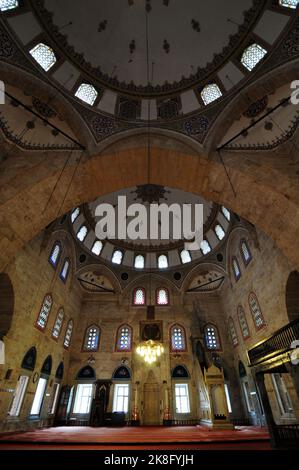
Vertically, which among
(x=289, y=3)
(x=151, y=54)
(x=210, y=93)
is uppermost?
(x=151, y=54)

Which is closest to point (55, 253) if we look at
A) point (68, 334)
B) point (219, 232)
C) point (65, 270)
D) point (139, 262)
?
point (65, 270)

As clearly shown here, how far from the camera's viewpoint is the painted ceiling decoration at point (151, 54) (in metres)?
7.42

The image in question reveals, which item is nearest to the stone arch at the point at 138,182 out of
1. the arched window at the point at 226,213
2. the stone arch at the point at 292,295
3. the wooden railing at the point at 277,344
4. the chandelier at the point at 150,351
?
the stone arch at the point at 292,295

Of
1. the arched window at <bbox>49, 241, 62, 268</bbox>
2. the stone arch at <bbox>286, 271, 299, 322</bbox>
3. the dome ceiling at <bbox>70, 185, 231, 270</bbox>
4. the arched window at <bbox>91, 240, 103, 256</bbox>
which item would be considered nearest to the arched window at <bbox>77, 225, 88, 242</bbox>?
the dome ceiling at <bbox>70, 185, 231, 270</bbox>

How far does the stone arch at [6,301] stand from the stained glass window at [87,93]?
7667mm

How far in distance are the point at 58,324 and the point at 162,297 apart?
697cm

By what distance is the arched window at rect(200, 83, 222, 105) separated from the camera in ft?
29.9

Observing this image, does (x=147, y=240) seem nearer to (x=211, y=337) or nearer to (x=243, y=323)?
(x=211, y=337)

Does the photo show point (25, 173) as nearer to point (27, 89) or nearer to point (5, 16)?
point (27, 89)

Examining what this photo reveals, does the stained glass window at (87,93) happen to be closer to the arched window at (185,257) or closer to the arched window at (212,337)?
the arched window at (185,257)

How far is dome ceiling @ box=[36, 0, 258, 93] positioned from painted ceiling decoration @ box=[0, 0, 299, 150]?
0.10 feet

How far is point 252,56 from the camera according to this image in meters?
8.15

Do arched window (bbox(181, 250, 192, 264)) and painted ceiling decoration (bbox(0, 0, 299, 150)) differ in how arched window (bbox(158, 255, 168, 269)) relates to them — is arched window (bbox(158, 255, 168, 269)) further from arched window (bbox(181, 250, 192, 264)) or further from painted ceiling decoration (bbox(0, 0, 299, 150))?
painted ceiling decoration (bbox(0, 0, 299, 150))

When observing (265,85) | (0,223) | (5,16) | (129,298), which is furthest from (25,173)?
(129,298)
